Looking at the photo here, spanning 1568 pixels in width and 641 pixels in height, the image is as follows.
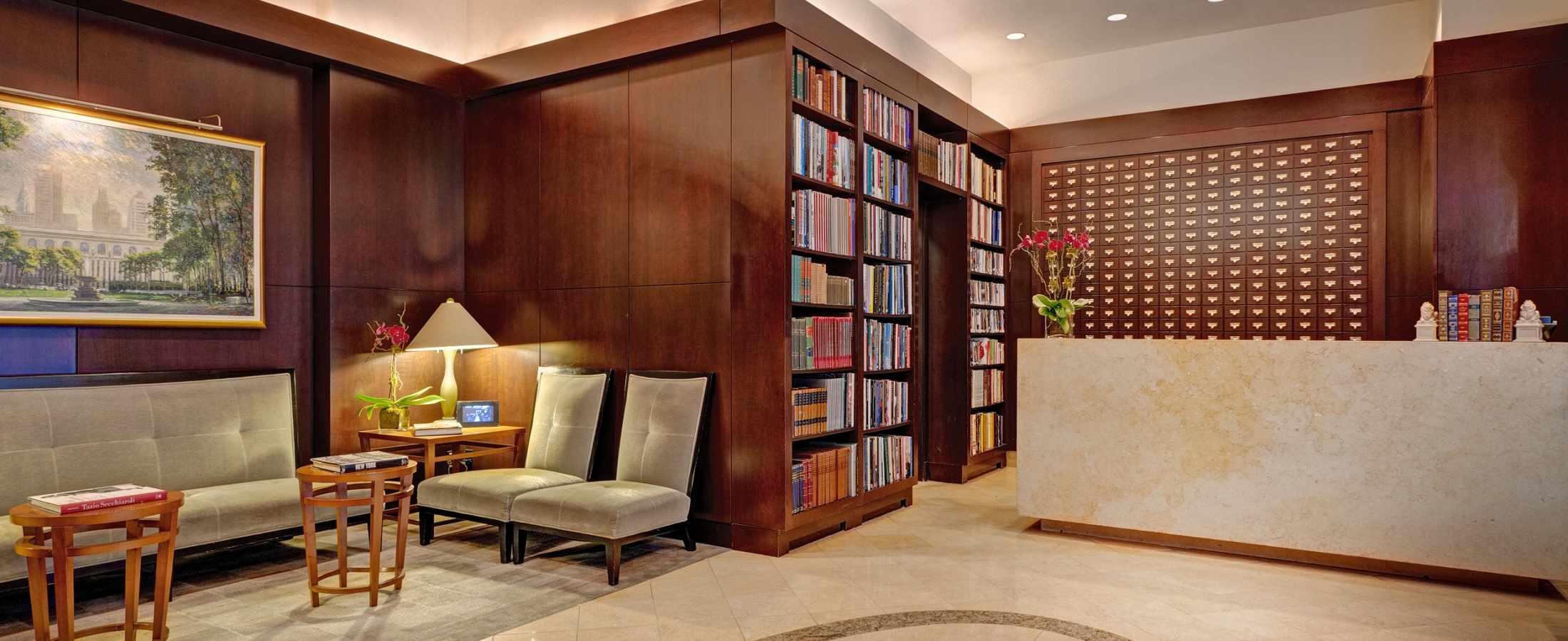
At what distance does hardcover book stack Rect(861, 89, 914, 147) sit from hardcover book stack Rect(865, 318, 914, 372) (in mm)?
1149

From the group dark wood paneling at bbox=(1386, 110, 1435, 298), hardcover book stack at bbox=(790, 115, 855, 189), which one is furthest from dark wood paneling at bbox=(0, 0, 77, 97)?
dark wood paneling at bbox=(1386, 110, 1435, 298)

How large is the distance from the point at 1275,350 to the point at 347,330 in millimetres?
4982

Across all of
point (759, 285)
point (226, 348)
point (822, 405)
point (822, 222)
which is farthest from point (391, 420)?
point (822, 222)

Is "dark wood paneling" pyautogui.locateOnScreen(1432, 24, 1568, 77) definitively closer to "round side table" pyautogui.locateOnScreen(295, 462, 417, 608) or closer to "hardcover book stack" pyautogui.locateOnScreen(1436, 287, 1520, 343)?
"hardcover book stack" pyautogui.locateOnScreen(1436, 287, 1520, 343)

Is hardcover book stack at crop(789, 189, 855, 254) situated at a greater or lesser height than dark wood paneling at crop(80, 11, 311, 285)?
lesser

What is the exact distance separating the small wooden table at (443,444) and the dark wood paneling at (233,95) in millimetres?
1014

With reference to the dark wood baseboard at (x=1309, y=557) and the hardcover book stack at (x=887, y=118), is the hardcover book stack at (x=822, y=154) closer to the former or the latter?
the hardcover book stack at (x=887, y=118)

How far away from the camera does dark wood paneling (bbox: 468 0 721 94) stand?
178 inches

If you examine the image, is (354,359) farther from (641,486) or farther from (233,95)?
(641,486)

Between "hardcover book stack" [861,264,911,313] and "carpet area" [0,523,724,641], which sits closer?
"carpet area" [0,523,724,641]

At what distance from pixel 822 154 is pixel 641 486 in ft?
6.51

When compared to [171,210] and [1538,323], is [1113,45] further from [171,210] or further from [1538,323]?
[171,210]

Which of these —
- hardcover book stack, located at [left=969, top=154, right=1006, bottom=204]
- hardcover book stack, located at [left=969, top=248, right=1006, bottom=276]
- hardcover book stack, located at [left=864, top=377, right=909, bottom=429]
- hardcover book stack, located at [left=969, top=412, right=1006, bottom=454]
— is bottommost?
hardcover book stack, located at [left=969, top=412, right=1006, bottom=454]

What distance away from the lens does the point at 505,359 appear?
5508 millimetres
